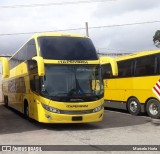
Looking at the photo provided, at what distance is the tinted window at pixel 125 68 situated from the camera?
18688 mm

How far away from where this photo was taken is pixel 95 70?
13.7 metres

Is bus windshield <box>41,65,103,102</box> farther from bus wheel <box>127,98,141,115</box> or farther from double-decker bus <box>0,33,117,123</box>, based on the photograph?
bus wheel <box>127,98,141,115</box>

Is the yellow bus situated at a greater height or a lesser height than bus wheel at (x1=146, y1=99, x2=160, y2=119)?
greater

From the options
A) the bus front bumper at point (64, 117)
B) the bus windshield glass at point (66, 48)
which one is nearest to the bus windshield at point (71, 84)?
the bus windshield glass at point (66, 48)

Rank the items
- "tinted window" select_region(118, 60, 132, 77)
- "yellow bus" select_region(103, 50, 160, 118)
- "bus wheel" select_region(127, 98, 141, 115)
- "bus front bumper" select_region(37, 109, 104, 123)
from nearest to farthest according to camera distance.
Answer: "bus front bumper" select_region(37, 109, 104, 123) → "yellow bus" select_region(103, 50, 160, 118) → "bus wheel" select_region(127, 98, 141, 115) → "tinted window" select_region(118, 60, 132, 77)

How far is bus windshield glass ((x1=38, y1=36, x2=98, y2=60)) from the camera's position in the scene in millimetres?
13430

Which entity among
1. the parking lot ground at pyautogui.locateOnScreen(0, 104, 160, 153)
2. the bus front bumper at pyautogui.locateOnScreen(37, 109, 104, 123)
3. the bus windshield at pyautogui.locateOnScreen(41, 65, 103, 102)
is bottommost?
the parking lot ground at pyautogui.locateOnScreen(0, 104, 160, 153)

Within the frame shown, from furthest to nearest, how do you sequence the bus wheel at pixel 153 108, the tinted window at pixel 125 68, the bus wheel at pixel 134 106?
the tinted window at pixel 125 68 → the bus wheel at pixel 134 106 → the bus wheel at pixel 153 108

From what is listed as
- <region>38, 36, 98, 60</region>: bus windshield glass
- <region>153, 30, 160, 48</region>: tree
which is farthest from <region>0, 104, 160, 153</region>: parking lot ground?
<region>153, 30, 160, 48</region>: tree

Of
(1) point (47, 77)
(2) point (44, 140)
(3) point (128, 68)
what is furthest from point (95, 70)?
(3) point (128, 68)

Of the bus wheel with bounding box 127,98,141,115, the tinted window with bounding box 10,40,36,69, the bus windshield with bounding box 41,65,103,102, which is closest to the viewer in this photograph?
the bus windshield with bounding box 41,65,103,102

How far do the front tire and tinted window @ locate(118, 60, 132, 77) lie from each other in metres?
Result: 1.37

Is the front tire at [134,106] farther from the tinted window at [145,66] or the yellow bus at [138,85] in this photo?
the tinted window at [145,66]

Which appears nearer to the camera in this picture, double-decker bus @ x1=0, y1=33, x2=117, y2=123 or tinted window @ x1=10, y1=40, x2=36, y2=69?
double-decker bus @ x1=0, y1=33, x2=117, y2=123
